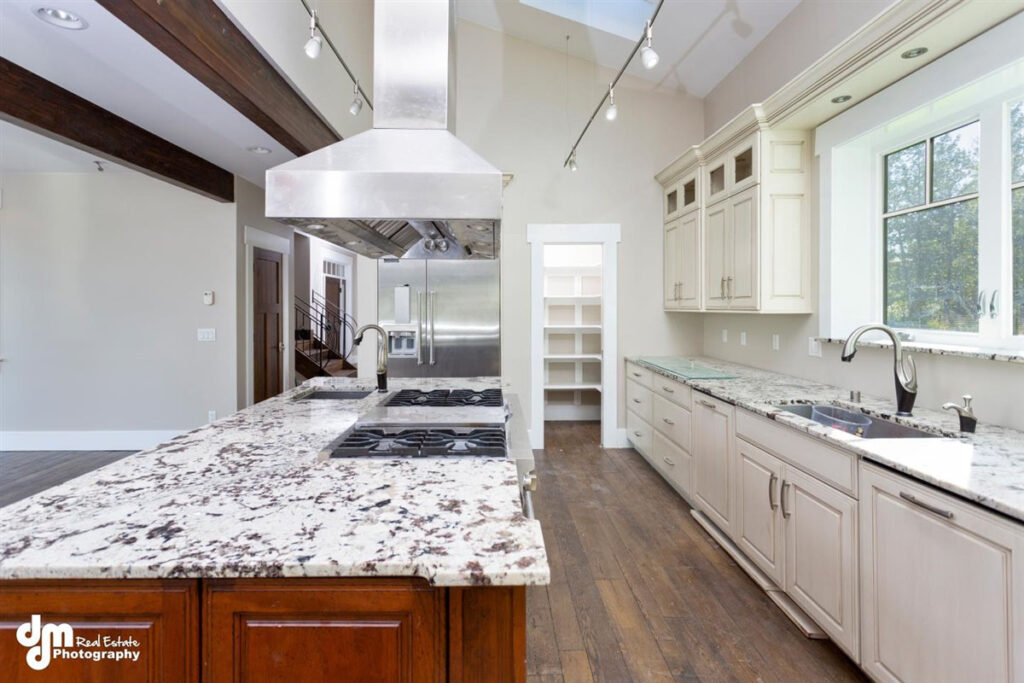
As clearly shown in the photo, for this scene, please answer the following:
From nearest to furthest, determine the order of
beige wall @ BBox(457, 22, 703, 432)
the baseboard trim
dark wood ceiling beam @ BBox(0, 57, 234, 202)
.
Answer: dark wood ceiling beam @ BBox(0, 57, 234, 202)
the baseboard trim
beige wall @ BBox(457, 22, 703, 432)

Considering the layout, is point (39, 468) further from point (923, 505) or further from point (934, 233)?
point (934, 233)

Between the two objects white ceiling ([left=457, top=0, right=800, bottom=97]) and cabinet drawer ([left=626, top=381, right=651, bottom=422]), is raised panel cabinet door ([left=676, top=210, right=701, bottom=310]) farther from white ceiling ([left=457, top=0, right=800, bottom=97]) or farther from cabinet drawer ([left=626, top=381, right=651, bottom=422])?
white ceiling ([left=457, top=0, right=800, bottom=97])

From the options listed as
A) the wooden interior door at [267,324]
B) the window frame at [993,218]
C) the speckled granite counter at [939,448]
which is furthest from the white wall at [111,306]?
the window frame at [993,218]

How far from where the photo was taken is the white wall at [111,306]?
15.3 ft

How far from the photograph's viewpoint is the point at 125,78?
2.69 m

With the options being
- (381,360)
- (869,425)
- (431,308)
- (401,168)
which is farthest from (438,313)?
(869,425)

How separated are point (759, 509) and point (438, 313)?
118 inches

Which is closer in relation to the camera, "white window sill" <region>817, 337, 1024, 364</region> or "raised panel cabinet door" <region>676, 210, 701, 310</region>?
"white window sill" <region>817, 337, 1024, 364</region>

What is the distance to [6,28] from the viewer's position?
218cm

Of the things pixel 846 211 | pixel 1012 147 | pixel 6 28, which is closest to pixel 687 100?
pixel 846 211

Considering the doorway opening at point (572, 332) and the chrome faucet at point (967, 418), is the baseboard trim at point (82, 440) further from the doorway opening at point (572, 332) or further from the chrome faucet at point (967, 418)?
the chrome faucet at point (967, 418)

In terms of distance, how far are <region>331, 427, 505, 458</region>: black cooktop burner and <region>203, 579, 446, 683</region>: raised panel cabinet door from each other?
2.02 ft

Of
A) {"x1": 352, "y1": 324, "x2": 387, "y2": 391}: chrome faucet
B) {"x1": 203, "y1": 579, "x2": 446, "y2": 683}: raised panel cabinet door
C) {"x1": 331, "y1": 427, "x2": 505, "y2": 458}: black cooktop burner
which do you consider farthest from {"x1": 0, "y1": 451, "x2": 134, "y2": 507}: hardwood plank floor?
{"x1": 203, "y1": 579, "x2": 446, "y2": 683}: raised panel cabinet door

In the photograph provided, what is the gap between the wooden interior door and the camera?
5.20 m
